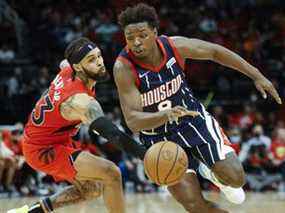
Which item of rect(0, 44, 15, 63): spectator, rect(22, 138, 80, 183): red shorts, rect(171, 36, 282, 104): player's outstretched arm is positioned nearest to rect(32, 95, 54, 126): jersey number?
rect(22, 138, 80, 183): red shorts

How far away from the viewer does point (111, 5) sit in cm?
1817

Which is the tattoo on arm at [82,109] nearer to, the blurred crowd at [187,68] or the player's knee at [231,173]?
the player's knee at [231,173]

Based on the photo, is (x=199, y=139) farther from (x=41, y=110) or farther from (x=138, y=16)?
(x=41, y=110)

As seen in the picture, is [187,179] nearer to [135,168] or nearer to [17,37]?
[135,168]

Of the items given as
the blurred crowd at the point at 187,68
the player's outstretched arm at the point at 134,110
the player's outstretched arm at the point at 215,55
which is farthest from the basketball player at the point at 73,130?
the blurred crowd at the point at 187,68

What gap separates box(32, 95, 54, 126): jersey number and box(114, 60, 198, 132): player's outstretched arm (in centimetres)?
72

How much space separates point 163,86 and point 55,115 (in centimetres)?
101

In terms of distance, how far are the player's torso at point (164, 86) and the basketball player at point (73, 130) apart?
1.32 ft

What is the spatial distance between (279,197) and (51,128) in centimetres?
660

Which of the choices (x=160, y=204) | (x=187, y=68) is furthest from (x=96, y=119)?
(x=187, y=68)

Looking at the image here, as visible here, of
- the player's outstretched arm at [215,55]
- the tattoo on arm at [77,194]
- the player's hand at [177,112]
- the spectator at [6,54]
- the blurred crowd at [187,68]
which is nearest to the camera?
the player's hand at [177,112]

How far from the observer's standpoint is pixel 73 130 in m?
6.57

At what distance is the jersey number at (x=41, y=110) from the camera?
20.8 ft

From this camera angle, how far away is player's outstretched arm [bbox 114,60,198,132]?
533 cm
